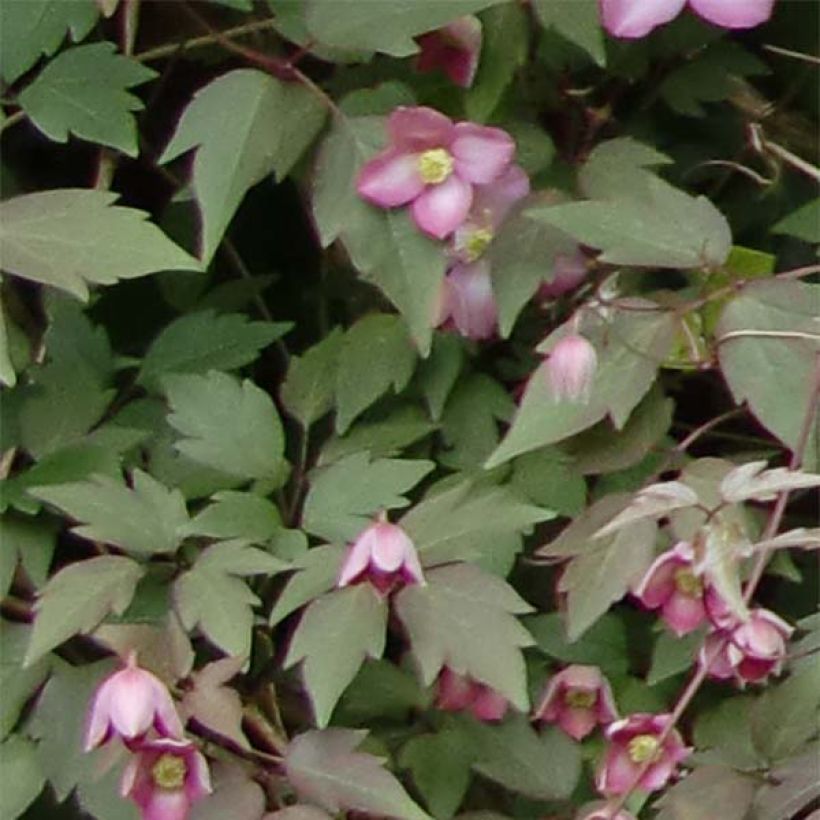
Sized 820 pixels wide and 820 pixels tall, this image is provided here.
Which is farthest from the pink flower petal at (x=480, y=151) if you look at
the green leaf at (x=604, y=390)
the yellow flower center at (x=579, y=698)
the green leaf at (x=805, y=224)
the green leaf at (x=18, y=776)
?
the green leaf at (x=18, y=776)

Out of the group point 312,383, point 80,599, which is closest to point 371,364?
point 312,383

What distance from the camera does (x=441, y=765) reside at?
111 cm

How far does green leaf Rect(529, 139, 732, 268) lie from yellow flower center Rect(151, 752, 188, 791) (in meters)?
0.38

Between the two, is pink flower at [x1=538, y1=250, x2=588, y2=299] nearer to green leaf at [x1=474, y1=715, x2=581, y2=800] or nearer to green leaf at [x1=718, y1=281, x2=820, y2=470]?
green leaf at [x1=718, y1=281, x2=820, y2=470]

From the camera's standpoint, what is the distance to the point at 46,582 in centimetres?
111

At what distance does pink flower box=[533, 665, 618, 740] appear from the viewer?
1.11 m

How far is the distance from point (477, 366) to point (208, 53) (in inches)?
11.3

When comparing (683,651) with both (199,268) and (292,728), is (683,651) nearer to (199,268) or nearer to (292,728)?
(292,728)

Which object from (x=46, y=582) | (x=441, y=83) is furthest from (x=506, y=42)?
(x=46, y=582)

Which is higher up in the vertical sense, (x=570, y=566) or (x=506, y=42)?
(x=506, y=42)

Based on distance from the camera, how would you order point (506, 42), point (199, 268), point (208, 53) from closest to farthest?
point (199, 268) < point (506, 42) < point (208, 53)

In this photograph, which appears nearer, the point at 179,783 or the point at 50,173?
the point at 179,783

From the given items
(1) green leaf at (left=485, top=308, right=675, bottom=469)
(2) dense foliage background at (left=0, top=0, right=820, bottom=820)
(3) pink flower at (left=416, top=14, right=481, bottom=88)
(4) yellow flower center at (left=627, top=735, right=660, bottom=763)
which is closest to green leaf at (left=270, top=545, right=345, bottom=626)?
(2) dense foliage background at (left=0, top=0, right=820, bottom=820)

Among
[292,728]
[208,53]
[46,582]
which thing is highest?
[208,53]
